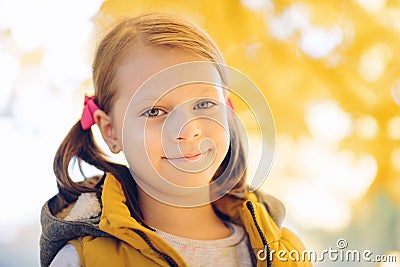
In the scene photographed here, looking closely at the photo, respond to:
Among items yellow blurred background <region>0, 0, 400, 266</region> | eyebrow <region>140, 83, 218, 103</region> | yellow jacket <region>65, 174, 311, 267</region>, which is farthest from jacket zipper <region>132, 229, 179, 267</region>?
yellow blurred background <region>0, 0, 400, 266</region>

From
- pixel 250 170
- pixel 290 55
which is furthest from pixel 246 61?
pixel 250 170

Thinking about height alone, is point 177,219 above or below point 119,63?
below

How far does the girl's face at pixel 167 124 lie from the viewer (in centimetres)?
103

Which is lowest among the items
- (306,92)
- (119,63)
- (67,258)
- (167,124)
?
(67,258)

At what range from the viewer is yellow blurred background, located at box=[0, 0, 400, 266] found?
1.62 metres

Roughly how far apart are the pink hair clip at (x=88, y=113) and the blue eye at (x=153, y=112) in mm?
146

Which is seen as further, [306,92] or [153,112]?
[306,92]

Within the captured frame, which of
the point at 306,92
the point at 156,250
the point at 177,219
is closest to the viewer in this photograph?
the point at 156,250

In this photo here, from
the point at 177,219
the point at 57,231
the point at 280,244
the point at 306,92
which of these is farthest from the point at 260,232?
the point at 306,92

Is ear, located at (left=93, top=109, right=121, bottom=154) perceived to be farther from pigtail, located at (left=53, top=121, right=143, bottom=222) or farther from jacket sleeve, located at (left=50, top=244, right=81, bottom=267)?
jacket sleeve, located at (left=50, top=244, right=81, bottom=267)

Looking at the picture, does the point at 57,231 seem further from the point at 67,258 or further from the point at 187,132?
the point at 187,132

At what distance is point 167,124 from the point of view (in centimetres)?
103

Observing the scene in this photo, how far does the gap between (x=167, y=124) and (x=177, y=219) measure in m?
0.19

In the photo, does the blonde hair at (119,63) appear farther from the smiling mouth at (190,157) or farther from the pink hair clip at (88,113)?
the smiling mouth at (190,157)
